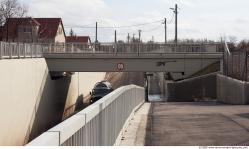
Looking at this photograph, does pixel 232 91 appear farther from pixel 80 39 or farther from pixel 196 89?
pixel 80 39

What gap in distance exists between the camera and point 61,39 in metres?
111

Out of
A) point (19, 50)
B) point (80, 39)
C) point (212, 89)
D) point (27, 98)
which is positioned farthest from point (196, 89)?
point (80, 39)

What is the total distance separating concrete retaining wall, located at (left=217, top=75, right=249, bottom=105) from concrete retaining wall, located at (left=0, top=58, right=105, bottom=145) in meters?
14.3

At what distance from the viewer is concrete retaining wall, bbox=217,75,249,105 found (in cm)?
3253

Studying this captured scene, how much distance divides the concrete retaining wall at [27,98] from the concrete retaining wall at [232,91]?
14.3 m

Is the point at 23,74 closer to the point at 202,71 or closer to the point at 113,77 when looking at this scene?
the point at 202,71

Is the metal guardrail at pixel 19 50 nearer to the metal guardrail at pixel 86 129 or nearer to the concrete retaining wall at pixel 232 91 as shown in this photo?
the concrete retaining wall at pixel 232 91

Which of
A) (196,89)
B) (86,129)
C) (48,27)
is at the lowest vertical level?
(196,89)

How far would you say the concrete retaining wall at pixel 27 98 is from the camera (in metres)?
33.0

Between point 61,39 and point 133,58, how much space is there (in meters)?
64.3

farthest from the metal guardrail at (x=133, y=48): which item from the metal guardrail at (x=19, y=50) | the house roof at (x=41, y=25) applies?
the house roof at (x=41, y=25)

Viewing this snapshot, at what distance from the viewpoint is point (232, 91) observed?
3581cm

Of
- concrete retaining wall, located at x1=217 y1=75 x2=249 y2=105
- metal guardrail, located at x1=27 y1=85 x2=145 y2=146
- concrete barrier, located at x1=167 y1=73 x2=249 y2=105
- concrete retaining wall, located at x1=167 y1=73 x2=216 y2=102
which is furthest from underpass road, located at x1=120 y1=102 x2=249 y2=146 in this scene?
concrete retaining wall, located at x1=167 y1=73 x2=216 y2=102

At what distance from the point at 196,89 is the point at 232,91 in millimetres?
12461
